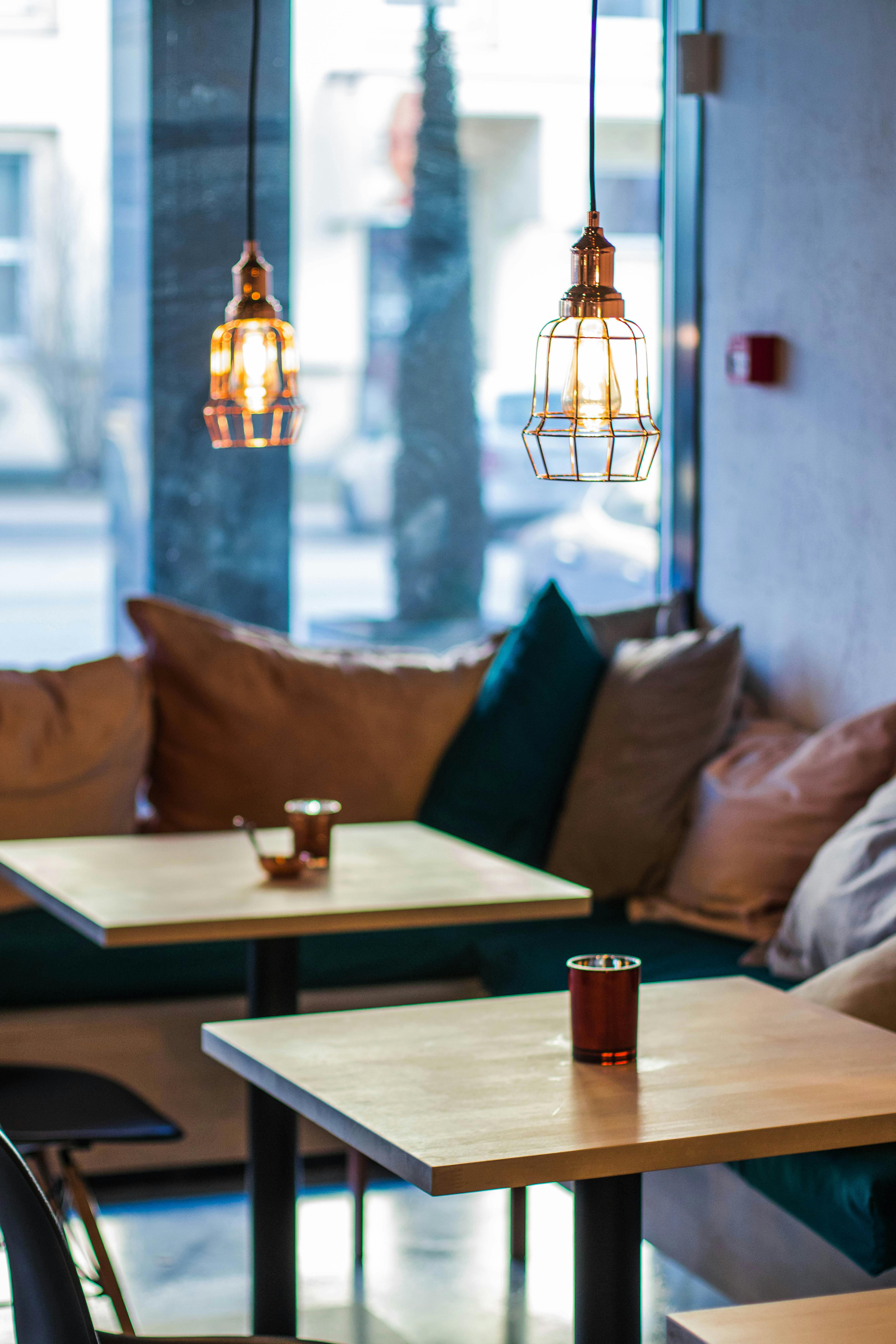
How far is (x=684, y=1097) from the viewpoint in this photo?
1.68m

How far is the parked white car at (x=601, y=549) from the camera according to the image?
4418mm

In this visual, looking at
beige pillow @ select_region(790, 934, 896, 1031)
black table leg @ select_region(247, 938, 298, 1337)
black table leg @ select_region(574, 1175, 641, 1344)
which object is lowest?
black table leg @ select_region(247, 938, 298, 1337)

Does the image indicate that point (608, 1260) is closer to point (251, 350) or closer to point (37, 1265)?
point (37, 1265)

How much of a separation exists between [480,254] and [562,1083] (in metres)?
2.95

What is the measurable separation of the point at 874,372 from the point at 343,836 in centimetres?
138

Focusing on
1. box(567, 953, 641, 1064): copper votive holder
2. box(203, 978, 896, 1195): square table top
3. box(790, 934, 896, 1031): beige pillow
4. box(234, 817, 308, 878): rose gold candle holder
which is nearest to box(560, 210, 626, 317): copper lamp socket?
box(567, 953, 641, 1064): copper votive holder

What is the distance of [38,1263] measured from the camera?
1.30 meters

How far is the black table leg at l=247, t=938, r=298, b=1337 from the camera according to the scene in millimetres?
2400

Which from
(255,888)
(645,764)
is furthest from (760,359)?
(255,888)

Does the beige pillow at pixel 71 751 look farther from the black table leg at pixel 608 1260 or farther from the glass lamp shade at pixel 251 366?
the black table leg at pixel 608 1260

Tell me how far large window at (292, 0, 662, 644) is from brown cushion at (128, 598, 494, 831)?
402 millimetres

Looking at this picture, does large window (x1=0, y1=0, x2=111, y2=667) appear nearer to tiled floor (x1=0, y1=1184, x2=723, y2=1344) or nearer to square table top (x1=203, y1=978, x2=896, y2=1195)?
tiled floor (x1=0, y1=1184, x2=723, y2=1344)

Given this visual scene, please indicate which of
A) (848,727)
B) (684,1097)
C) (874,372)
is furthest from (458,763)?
(684,1097)

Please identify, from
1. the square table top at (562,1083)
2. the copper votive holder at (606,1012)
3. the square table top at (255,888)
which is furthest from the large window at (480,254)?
the copper votive holder at (606,1012)
